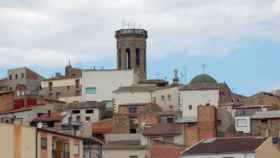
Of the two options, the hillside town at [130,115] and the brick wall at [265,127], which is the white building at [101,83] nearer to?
the hillside town at [130,115]

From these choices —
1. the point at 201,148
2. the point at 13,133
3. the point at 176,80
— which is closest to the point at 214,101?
the point at 176,80

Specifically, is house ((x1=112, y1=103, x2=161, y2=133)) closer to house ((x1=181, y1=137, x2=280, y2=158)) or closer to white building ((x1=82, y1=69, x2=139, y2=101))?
white building ((x1=82, y1=69, x2=139, y2=101))

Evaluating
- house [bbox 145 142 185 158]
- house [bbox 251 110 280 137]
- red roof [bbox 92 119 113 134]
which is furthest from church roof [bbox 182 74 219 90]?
house [bbox 145 142 185 158]

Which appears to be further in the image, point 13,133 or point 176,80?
point 176,80

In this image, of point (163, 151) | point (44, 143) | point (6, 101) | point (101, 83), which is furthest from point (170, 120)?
point (44, 143)

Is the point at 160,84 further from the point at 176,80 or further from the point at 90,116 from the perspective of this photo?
the point at 90,116

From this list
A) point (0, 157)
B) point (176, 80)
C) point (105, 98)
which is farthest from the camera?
point (176, 80)

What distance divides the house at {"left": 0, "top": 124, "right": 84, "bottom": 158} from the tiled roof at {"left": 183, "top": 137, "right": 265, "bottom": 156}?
11831 millimetres

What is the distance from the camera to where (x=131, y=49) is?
142 metres

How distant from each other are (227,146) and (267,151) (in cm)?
308

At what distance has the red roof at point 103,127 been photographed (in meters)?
102

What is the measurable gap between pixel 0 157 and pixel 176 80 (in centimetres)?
7527

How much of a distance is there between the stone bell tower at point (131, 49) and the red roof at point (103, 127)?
34227 mm

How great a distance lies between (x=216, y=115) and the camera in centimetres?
9362
